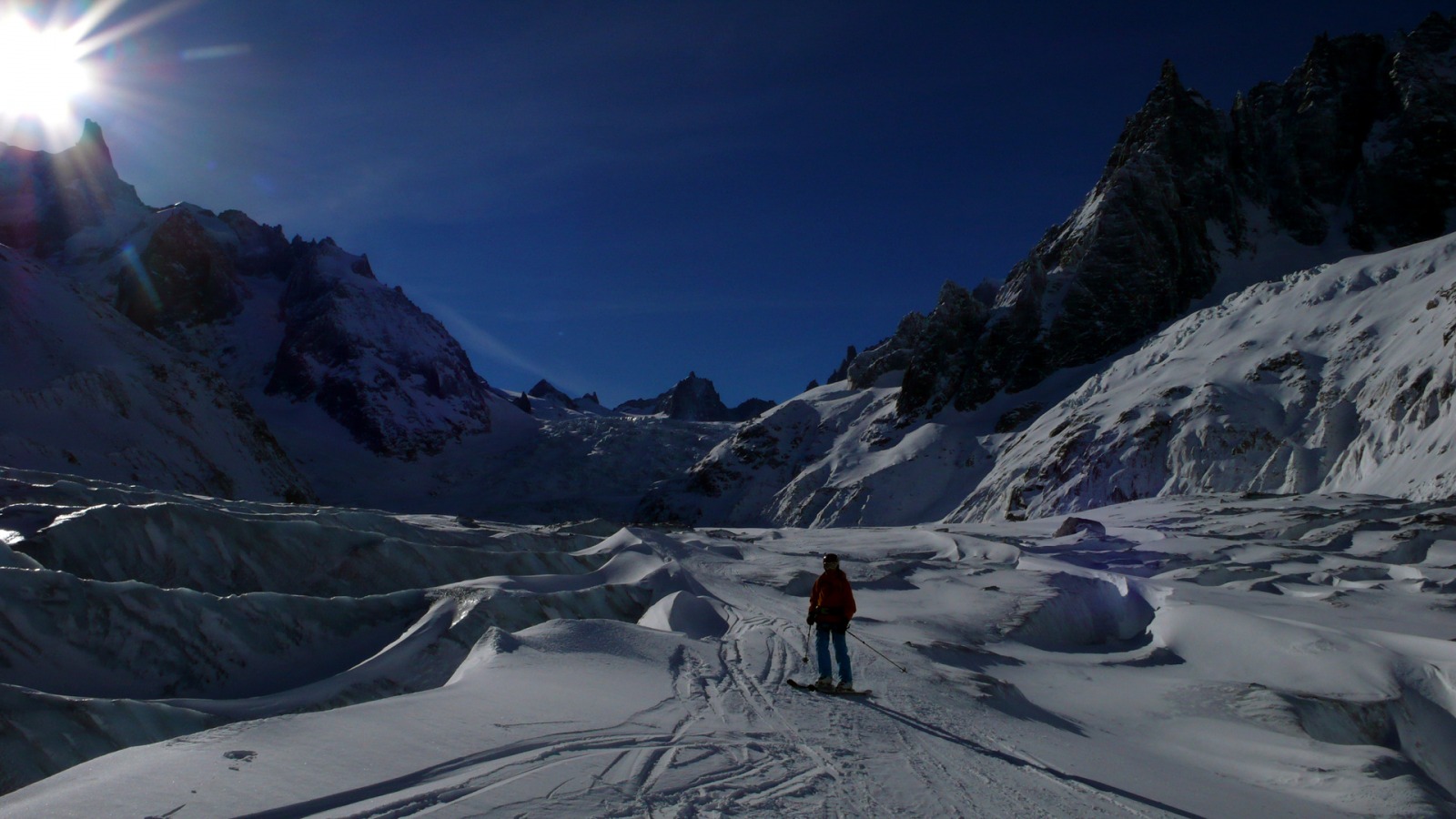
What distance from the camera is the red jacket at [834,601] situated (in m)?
9.94

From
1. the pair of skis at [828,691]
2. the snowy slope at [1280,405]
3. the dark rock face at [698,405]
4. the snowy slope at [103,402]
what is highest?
the dark rock face at [698,405]

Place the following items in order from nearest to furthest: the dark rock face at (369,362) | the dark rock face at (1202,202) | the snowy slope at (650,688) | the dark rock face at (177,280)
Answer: the snowy slope at (650,688) < the dark rock face at (1202,202) < the dark rock face at (177,280) < the dark rock face at (369,362)

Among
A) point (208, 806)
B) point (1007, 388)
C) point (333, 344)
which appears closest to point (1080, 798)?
point (208, 806)

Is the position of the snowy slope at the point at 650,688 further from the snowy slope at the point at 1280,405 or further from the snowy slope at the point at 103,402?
the snowy slope at the point at 1280,405

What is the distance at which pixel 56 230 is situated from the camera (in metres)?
98.6

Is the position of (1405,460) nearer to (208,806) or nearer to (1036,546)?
(1036,546)

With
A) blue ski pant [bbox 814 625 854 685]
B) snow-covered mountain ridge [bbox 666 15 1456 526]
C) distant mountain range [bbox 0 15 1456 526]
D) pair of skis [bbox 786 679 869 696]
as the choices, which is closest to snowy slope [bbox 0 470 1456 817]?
pair of skis [bbox 786 679 869 696]

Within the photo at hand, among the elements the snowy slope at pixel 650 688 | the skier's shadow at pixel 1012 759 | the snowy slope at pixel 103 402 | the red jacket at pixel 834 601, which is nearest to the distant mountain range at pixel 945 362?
the snowy slope at pixel 103 402

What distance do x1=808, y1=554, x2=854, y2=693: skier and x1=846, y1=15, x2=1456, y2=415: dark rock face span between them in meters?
70.8

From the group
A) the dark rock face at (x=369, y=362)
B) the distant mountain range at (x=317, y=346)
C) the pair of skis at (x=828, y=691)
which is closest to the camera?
the pair of skis at (x=828, y=691)

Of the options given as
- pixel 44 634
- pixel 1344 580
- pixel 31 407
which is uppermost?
pixel 31 407

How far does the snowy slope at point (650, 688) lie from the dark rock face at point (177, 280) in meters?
95.2

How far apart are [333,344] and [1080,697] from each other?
112688 mm

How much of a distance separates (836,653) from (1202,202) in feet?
311
